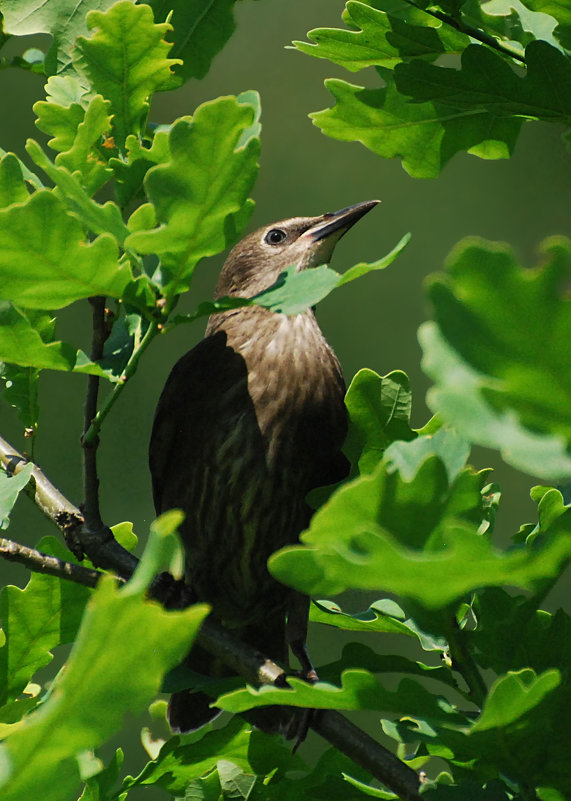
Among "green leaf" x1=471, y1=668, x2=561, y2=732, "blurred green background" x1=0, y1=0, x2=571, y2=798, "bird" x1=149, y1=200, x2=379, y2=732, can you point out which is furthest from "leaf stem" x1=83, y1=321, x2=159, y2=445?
"blurred green background" x1=0, y1=0, x2=571, y2=798

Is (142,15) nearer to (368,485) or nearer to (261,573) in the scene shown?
(368,485)

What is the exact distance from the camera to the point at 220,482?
2137mm

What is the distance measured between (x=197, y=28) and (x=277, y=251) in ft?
4.35

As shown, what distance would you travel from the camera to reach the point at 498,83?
1.23m

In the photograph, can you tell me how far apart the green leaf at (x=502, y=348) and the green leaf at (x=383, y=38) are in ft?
2.44

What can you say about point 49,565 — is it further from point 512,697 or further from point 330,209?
point 330,209

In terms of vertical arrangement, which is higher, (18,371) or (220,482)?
(18,371)

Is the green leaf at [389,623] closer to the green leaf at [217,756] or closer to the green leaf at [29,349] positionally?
the green leaf at [217,756]

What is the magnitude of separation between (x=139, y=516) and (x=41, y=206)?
3893mm

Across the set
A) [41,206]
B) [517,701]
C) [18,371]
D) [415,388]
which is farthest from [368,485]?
[415,388]

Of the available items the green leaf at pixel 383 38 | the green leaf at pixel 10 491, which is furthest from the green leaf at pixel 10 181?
the green leaf at pixel 383 38

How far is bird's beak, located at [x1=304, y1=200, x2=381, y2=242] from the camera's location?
2449mm

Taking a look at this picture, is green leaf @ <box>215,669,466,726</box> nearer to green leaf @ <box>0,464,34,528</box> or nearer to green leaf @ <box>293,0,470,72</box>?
green leaf @ <box>0,464,34,528</box>

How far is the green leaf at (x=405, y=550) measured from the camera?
2.21ft
